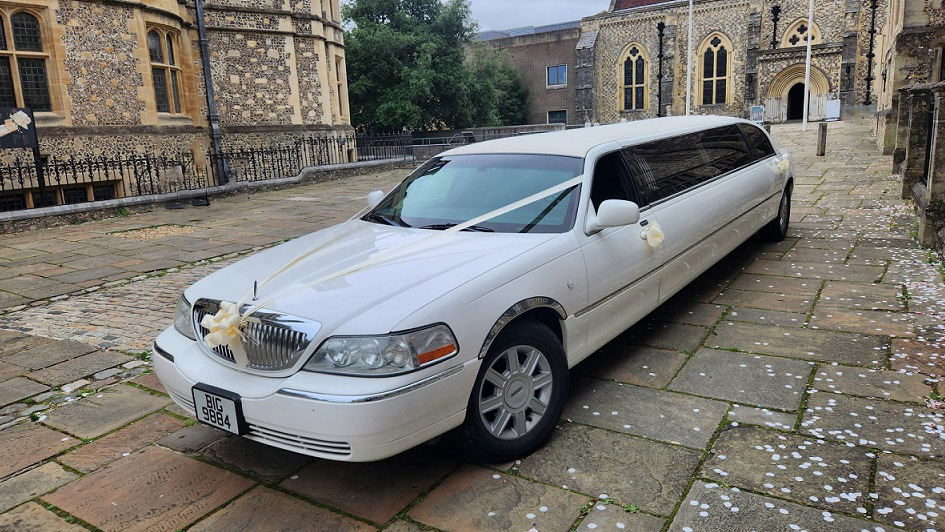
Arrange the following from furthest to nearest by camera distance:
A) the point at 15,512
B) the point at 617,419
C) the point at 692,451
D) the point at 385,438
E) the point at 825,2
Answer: the point at 825,2 → the point at 617,419 → the point at 692,451 → the point at 15,512 → the point at 385,438

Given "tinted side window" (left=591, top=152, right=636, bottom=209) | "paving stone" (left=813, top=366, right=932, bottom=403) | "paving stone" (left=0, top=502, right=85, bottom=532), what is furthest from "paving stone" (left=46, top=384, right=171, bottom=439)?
"paving stone" (left=813, top=366, right=932, bottom=403)

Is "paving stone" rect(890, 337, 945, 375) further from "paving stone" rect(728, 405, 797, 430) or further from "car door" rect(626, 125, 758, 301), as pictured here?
"car door" rect(626, 125, 758, 301)

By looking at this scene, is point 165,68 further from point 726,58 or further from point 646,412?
point 726,58

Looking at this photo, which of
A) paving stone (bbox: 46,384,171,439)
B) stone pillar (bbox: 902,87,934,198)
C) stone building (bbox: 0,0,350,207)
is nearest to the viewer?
paving stone (bbox: 46,384,171,439)

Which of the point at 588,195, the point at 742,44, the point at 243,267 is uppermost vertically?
the point at 742,44

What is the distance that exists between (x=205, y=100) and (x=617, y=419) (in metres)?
20.0

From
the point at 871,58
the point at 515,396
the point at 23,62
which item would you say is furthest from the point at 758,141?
the point at 871,58

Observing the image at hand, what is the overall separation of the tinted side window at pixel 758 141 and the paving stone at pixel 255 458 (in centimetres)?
578

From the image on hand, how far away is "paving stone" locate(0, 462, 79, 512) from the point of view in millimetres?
3145

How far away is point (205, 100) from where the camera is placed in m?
20.3

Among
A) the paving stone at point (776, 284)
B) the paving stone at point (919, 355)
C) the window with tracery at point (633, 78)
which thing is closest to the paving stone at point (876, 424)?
the paving stone at point (919, 355)

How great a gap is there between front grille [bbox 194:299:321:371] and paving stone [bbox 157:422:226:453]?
0.88 meters

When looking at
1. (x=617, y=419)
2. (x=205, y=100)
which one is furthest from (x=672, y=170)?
(x=205, y=100)

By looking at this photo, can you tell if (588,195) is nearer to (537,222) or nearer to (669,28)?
(537,222)
